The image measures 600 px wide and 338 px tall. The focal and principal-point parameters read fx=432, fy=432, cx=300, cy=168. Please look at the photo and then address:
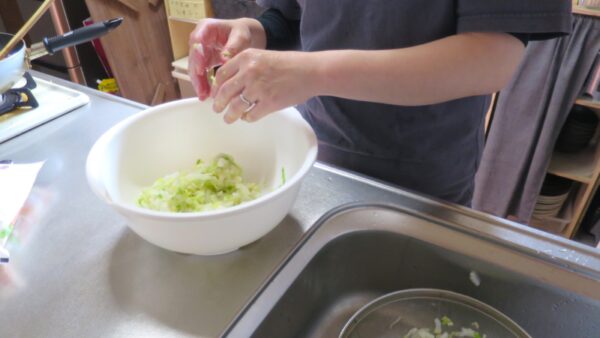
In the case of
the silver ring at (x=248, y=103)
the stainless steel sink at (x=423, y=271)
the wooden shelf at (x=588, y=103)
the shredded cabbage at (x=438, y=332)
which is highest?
the silver ring at (x=248, y=103)

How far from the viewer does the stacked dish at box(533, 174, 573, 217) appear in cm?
170

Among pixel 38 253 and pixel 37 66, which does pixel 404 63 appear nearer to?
pixel 38 253

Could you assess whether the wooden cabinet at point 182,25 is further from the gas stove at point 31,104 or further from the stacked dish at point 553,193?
→ the stacked dish at point 553,193

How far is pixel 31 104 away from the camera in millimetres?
962

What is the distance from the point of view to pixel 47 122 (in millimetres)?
938

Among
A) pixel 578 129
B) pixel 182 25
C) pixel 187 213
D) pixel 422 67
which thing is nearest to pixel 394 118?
pixel 422 67

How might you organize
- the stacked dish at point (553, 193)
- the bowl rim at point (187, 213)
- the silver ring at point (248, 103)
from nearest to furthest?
1. the bowl rim at point (187, 213)
2. the silver ring at point (248, 103)
3. the stacked dish at point (553, 193)

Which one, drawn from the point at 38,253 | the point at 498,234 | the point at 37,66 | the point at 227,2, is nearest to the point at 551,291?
the point at 498,234

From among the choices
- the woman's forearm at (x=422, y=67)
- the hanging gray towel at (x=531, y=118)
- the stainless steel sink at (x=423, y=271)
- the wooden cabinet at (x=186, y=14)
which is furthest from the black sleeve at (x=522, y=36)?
the wooden cabinet at (x=186, y=14)

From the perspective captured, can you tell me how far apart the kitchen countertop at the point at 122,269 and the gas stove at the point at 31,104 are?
21cm

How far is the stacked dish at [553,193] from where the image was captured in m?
1.70

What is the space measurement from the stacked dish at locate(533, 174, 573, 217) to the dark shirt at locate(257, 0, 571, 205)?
99 centimetres

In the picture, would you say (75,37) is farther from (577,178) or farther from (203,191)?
(577,178)

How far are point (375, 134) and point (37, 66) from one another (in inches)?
78.4
